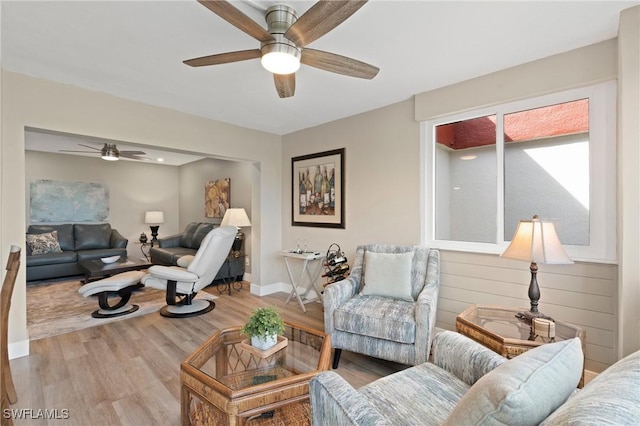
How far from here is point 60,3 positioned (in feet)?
5.65

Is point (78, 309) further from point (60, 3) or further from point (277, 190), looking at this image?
point (60, 3)

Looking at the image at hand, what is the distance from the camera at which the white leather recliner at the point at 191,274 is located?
11.1 feet

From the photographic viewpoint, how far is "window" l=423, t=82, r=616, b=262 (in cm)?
215

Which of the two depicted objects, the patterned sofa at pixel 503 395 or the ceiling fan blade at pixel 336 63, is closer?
the patterned sofa at pixel 503 395

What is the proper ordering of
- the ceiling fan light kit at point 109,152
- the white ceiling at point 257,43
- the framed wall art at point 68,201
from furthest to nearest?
1. the framed wall art at point 68,201
2. the ceiling fan light kit at point 109,152
3. the white ceiling at point 257,43

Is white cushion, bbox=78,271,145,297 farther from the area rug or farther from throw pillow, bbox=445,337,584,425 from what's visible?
throw pillow, bbox=445,337,584,425

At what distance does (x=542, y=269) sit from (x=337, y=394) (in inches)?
84.3

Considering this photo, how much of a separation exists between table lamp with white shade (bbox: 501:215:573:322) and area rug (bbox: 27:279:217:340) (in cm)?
376

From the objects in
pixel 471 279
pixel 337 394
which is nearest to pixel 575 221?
pixel 471 279

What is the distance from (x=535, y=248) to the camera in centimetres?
193

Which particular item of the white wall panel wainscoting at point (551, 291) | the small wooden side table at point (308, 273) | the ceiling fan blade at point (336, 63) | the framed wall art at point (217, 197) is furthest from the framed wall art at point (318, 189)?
the framed wall art at point (217, 197)

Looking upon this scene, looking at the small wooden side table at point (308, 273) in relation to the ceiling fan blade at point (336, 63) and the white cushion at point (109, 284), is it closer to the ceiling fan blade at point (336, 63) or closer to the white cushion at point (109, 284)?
the white cushion at point (109, 284)

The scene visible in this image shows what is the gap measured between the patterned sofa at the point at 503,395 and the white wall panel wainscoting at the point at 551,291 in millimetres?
1347

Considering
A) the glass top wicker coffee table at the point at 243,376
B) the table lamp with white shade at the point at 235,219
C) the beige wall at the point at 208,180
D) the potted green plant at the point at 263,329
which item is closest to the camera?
the glass top wicker coffee table at the point at 243,376
